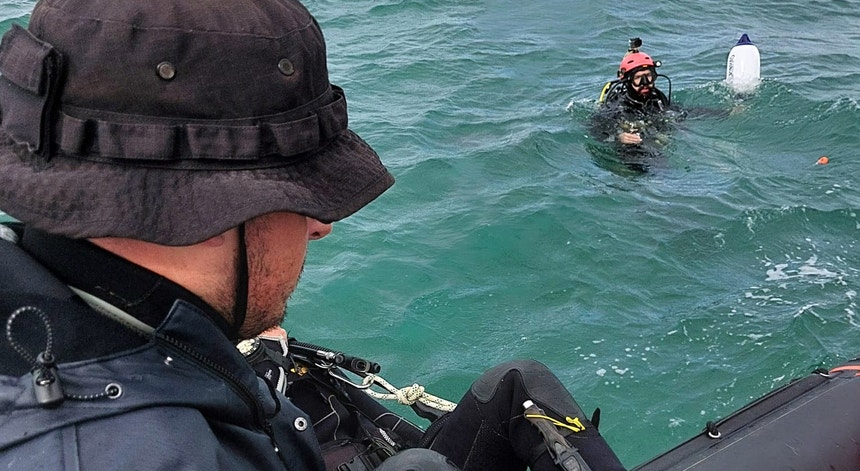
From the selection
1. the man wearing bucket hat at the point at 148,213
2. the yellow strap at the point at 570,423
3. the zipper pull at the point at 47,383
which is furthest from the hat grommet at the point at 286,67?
the yellow strap at the point at 570,423

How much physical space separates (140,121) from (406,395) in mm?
1955

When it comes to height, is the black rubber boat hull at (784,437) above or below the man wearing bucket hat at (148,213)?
below

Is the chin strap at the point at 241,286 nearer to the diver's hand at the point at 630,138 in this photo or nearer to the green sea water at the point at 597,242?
the green sea water at the point at 597,242

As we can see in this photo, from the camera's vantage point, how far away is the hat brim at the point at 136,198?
3.60ft

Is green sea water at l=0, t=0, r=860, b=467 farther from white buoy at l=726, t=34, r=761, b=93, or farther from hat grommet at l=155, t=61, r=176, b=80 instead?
hat grommet at l=155, t=61, r=176, b=80

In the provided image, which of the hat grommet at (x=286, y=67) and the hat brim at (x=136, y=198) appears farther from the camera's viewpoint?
the hat grommet at (x=286, y=67)

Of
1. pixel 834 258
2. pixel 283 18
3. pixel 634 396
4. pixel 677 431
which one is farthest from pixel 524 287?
pixel 283 18

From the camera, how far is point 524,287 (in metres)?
5.27

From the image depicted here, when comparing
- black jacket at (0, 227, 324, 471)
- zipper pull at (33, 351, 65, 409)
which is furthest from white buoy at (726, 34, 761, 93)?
zipper pull at (33, 351, 65, 409)

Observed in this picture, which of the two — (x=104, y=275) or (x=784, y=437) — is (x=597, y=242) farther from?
(x=104, y=275)

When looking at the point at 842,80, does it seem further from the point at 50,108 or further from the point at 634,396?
the point at 50,108

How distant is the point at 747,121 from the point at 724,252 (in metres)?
3.21

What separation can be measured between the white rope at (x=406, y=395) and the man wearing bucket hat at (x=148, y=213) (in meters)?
1.46

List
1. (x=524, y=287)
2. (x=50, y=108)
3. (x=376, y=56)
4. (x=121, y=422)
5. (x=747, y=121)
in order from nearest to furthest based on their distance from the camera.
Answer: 1. (x=121, y=422)
2. (x=50, y=108)
3. (x=524, y=287)
4. (x=747, y=121)
5. (x=376, y=56)
